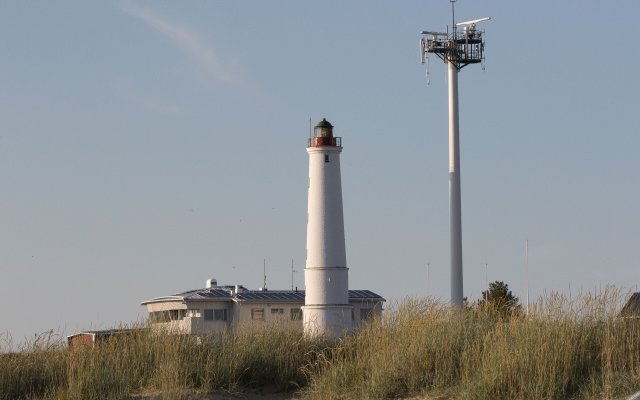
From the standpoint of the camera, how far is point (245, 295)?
6091 centimetres

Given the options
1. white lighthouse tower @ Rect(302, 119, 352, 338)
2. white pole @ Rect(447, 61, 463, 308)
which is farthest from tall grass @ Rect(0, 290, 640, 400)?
white pole @ Rect(447, 61, 463, 308)

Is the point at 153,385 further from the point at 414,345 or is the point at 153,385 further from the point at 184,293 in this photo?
the point at 184,293

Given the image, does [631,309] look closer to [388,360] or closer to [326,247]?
[388,360]

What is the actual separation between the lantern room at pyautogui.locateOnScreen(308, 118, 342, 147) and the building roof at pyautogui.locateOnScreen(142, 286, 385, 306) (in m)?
14.4

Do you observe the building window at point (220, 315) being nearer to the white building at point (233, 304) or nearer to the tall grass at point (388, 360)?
the white building at point (233, 304)

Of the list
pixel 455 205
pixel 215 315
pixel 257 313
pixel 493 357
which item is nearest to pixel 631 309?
pixel 493 357

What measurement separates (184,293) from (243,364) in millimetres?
41312

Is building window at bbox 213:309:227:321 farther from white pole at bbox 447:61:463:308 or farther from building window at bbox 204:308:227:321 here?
white pole at bbox 447:61:463:308

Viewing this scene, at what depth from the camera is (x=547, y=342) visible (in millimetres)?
18172

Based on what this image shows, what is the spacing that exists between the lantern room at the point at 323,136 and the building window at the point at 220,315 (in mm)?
16662

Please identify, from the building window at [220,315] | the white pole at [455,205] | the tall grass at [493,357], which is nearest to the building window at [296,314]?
the building window at [220,315]

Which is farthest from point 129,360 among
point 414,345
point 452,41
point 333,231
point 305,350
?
point 452,41

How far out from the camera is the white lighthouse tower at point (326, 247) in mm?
44781

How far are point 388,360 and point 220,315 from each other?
1622 inches
